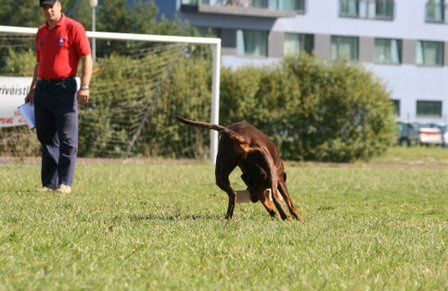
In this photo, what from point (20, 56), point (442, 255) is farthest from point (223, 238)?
point (20, 56)

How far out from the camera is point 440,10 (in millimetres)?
53062

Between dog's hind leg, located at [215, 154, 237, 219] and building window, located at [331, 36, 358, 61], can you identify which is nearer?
dog's hind leg, located at [215, 154, 237, 219]

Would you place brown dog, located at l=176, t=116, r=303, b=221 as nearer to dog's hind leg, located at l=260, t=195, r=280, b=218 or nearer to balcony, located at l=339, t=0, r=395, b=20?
dog's hind leg, located at l=260, t=195, r=280, b=218

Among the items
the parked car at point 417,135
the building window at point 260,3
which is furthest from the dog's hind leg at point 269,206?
the building window at point 260,3

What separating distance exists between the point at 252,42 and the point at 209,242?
42.6 metres

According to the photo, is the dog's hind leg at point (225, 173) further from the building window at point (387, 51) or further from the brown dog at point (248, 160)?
the building window at point (387, 51)

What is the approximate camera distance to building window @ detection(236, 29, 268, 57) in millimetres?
48594

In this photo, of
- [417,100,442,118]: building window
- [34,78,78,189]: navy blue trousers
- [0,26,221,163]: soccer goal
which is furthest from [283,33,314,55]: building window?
[34,78,78,189]: navy blue trousers

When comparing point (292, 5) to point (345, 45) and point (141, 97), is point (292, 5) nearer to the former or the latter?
point (345, 45)

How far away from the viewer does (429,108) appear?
5406 cm

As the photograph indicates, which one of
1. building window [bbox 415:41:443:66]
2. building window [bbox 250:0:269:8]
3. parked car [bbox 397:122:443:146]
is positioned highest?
building window [bbox 250:0:269:8]

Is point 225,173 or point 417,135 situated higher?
point 225,173

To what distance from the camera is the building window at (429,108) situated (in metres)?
53.8

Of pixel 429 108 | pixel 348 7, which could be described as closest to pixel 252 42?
pixel 348 7
